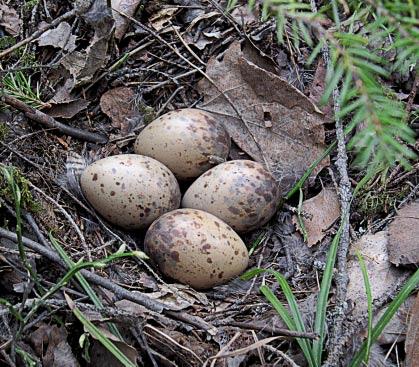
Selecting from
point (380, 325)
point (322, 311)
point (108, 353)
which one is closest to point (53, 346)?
point (108, 353)

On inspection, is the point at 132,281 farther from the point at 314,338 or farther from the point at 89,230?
the point at 314,338

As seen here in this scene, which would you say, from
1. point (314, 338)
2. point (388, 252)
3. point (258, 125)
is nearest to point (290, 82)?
point (258, 125)

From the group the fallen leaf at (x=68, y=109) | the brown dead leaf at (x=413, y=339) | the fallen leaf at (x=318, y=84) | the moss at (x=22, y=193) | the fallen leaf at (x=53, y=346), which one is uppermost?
the fallen leaf at (x=318, y=84)

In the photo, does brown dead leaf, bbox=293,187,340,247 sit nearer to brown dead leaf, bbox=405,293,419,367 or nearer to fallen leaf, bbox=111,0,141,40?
brown dead leaf, bbox=405,293,419,367

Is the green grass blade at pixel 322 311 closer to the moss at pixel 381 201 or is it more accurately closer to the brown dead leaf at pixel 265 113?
the moss at pixel 381 201

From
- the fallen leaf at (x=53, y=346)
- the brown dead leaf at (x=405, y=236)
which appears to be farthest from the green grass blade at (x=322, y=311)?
the fallen leaf at (x=53, y=346)

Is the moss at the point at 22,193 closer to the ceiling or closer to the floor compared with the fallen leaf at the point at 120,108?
closer to the floor
